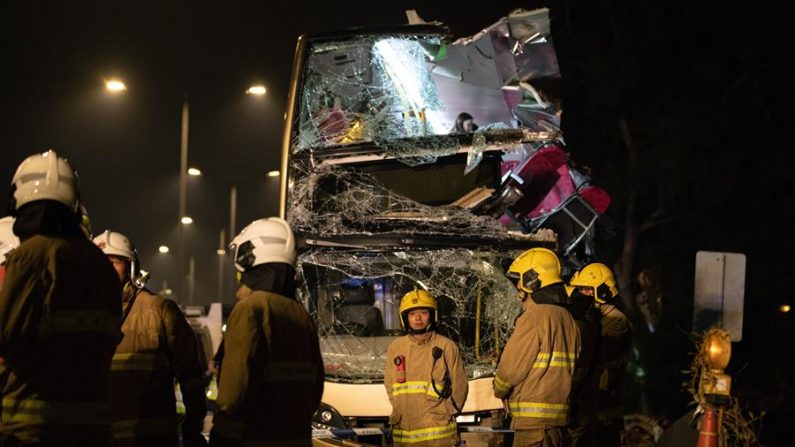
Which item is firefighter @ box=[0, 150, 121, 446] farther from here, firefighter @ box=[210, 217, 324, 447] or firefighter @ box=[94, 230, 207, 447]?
firefighter @ box=[94, 230, 207, 447]

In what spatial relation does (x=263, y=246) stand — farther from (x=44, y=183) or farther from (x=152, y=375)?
(x=152, y=375)

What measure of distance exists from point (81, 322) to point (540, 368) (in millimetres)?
3497

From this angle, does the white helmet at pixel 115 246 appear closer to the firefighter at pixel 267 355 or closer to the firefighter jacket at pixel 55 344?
the firefighter at pixel 267 355

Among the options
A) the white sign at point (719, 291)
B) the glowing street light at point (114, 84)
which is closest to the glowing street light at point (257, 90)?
the glowing street light at point (114, 84)

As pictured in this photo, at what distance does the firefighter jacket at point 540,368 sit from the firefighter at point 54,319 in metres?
3.18

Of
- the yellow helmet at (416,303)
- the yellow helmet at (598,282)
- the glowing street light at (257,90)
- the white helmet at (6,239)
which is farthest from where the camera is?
the glowing street light at (257,90)

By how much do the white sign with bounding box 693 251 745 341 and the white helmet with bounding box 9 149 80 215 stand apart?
7.21 metres

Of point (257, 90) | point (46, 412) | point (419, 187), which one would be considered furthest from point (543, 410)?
point (257, 90)

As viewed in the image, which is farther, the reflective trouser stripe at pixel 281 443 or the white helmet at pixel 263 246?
the white helmet at pixel 263 246

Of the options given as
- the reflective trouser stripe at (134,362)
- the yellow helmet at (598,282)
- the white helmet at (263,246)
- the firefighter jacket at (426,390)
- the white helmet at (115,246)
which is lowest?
the firefighter jacket at (426,390)

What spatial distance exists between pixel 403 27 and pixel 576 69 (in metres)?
16.6

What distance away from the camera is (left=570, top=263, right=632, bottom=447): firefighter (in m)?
8.41

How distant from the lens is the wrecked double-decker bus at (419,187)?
30.2ft

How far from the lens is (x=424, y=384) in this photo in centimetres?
763
